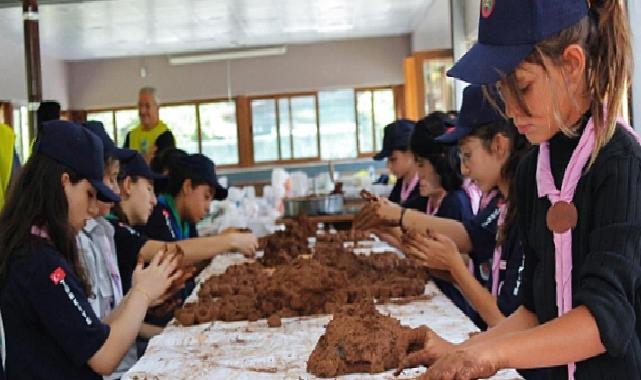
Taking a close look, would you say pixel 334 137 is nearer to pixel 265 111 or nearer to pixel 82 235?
pixel 265 111

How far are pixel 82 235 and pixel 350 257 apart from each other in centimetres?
105

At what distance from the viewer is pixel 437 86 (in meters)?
8.36

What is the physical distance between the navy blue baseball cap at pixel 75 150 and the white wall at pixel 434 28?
251 inches

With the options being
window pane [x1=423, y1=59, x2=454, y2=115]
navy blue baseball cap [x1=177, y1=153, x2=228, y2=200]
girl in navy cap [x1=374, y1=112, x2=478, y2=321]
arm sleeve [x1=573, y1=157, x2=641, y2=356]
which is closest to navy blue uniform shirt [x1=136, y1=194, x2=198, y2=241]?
navy blue baseball cap [x1=177, y1=153, x2=228, y2=200]

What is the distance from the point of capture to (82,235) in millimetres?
2607

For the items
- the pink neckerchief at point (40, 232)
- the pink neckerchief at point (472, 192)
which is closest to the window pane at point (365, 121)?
the pink neckerchief at point (472, 192)

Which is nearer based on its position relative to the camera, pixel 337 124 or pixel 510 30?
pixel 510 30

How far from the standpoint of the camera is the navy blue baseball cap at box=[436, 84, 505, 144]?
248cm

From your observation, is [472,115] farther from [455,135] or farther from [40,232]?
[40,232]

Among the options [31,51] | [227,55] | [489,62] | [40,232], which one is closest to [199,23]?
[227,55]

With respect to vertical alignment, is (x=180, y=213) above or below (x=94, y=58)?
below

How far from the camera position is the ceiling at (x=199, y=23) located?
8.76 metres

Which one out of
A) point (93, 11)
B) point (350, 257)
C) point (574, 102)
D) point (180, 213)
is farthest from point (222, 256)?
point (93, 11)

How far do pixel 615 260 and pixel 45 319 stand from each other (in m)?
1.45
